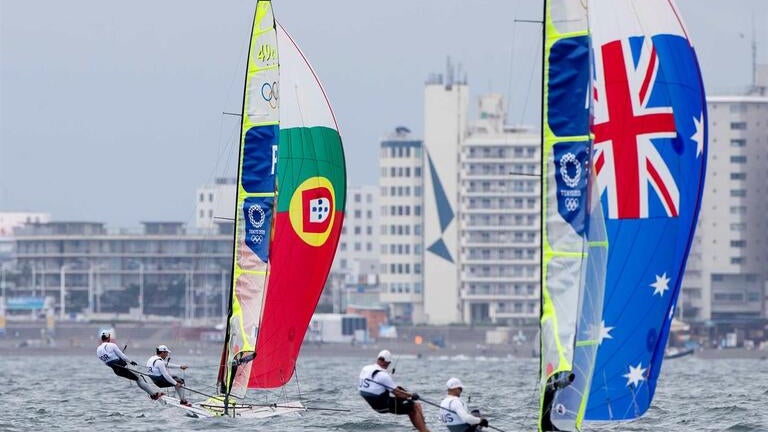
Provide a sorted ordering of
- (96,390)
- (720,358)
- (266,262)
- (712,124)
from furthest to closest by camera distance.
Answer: (712,124)
(720,358)
(96,390)
(266,262)

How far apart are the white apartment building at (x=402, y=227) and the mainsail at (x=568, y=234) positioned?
136 meters

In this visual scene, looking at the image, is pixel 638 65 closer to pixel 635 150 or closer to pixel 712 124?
pixel 635 150

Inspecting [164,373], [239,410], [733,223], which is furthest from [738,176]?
[164,373]

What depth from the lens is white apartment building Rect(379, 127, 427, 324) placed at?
16038 cm

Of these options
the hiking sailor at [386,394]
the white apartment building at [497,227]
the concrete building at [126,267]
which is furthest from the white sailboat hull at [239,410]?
the concrete building at [126,267]

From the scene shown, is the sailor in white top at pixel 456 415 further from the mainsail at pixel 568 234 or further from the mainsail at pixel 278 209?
the mainsail at pixel 278 209

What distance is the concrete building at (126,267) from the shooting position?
549 feet

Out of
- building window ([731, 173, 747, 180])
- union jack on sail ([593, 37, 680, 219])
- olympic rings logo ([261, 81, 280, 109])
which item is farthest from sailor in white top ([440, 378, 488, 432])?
building window ([731, 173, 747, 180])

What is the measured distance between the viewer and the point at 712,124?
159750 millimetres

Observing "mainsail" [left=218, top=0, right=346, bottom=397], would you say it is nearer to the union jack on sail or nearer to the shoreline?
the union jack on sail

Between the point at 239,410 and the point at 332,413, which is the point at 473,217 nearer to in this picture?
the point at 332,413

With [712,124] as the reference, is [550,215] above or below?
below

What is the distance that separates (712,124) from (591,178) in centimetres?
13954

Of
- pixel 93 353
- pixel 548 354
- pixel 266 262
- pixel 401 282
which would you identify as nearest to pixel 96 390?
pixel 266 262
